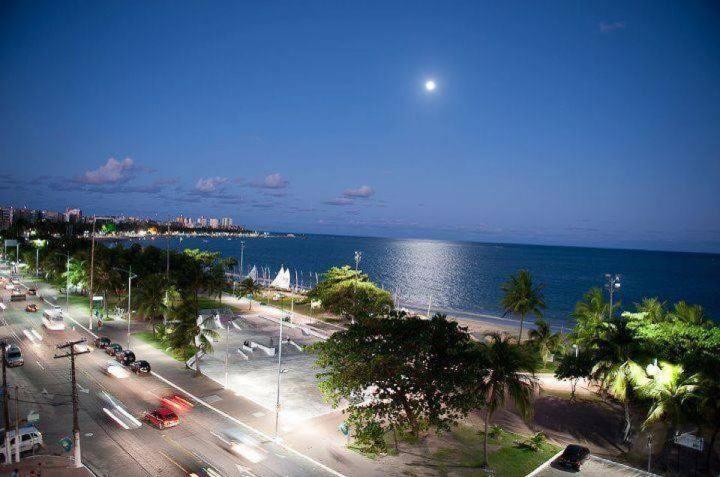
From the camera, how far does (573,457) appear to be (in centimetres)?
2594

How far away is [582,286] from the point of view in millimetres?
159125

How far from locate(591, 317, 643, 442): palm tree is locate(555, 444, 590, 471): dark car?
4.71m

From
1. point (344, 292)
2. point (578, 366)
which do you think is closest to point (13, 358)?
point (344, 292)

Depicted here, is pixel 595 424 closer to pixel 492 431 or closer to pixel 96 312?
pixel 492 431

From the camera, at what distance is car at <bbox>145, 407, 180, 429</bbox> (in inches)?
1115

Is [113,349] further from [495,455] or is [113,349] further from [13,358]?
[495,455]

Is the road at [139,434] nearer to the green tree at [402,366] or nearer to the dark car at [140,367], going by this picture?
the dark car at [140,367]

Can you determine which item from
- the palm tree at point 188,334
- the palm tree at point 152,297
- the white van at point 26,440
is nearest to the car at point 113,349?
the palm tree at point 188,334

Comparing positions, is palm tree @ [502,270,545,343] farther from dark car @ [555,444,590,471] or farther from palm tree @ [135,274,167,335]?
palm tree @ [135,274,167,335]

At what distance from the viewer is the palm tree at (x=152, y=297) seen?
53469 millimetres

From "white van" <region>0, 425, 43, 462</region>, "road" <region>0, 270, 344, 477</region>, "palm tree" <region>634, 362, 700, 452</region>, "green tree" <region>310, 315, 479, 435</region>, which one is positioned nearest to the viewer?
"white van" <region>0, 425, 43, 462</region>

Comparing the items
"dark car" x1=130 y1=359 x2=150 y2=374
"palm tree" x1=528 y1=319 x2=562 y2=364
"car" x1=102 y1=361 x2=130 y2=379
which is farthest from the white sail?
"palm tree" x1=528 y1=319 x2=562 y2=364

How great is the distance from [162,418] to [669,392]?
31.1 m

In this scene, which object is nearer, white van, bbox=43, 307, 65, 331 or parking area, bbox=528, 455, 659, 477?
parking area, bbox=528, 455, 659, 477
